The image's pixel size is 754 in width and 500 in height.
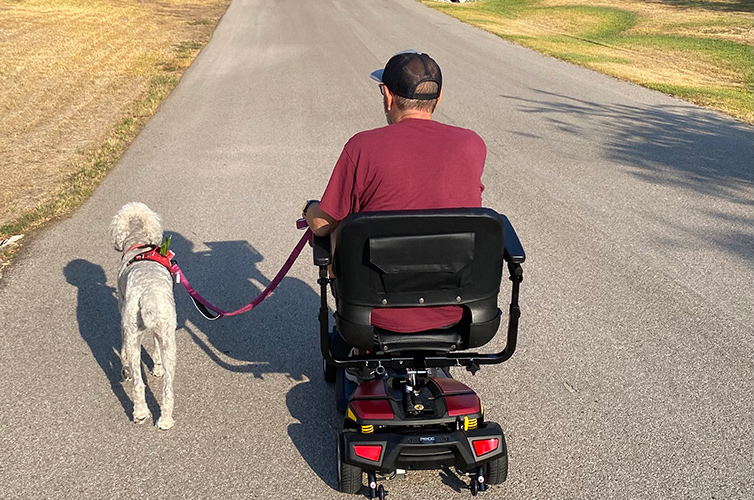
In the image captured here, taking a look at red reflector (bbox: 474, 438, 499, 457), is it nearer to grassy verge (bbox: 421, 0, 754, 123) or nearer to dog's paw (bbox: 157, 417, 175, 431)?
dog's paw (bbox: 157, 417, 175, 431)

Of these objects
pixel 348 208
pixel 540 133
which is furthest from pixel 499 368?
pixel 540 133

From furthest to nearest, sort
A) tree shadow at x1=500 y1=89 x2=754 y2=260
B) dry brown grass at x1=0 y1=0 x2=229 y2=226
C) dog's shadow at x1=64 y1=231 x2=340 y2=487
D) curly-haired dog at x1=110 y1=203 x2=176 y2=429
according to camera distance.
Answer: dry brown grass at x1=0 y1=0 x2=229 y2=226
tree shadow at x1=500 y1=89 x2=754 y2=260
dog's shadow at x1=64 y1=231 x2=340 y2=487
curly-haired dog at x1=110 y1=203 x2=176 y2=429

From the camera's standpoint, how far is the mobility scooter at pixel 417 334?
304 centimetres

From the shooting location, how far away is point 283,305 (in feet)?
18.2

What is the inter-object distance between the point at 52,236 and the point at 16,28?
2114 cm

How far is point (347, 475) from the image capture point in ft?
11.2

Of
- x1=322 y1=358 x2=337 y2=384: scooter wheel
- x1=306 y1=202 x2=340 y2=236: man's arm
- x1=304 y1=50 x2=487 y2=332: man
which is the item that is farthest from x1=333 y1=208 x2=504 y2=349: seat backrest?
x1=322 y1=358 x2=337 y2=384: scooter wheel

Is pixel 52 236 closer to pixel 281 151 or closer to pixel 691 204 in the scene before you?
pixel 281 151

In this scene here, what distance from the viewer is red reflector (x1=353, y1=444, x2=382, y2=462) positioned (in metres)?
3.29

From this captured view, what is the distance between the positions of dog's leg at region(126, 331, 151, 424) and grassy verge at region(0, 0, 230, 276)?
9.84 feet

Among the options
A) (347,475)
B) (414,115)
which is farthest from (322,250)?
(347,475)

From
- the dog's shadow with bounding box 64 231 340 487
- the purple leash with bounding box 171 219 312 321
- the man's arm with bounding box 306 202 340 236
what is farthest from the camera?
the purple leash with bounding box 171 219 312 321

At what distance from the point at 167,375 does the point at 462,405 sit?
5.45 feet

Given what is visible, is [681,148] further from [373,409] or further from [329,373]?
[373,409]
